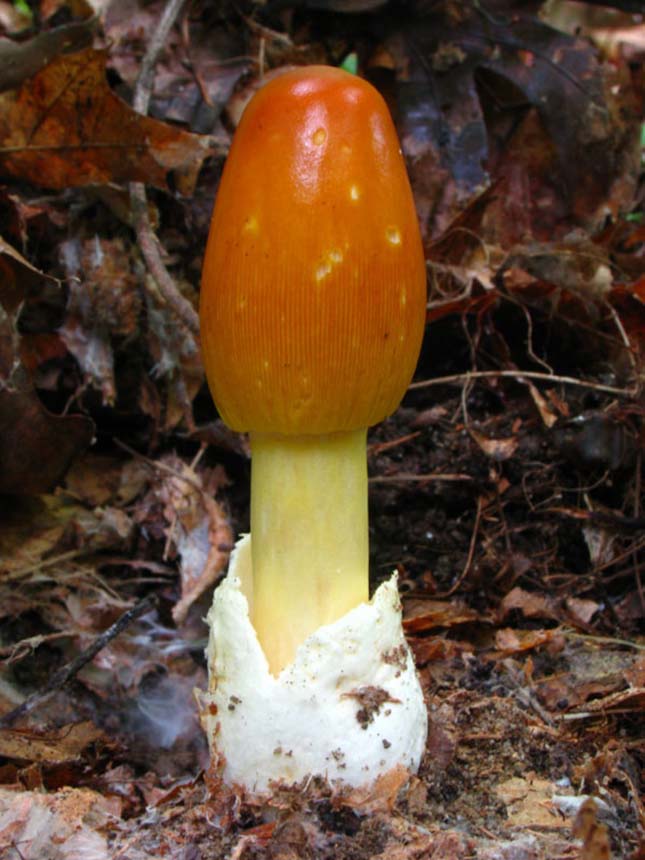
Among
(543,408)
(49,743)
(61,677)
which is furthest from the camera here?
(543,408)

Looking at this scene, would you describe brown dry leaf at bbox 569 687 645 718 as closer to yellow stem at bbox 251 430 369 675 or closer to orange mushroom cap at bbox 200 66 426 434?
yellow stem at bbox 251 430 369 675

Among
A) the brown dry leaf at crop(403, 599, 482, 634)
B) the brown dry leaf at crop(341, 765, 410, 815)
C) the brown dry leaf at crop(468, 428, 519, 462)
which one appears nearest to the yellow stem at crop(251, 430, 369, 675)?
the brown dry leaf at crop(341, 765, 410, 815)

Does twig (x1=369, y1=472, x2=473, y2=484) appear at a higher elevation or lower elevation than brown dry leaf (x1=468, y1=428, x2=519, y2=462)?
lower

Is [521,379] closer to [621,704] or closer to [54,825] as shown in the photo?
[621,704]

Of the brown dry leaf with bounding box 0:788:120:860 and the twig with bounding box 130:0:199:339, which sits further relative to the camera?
the twig with bounding box 130:0:199:339

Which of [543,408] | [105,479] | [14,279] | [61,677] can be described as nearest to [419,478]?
[543,408]

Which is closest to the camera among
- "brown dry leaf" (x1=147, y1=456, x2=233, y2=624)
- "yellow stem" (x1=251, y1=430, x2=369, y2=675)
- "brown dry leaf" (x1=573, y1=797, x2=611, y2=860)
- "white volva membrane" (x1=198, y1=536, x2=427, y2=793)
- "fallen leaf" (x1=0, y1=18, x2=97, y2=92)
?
"brown dry leaf" (x1=573, y1=797, x2=611, y2=860)

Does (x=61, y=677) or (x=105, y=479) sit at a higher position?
(x=61, y=677)

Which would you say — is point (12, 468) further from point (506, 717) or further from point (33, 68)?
point (506, 717)
